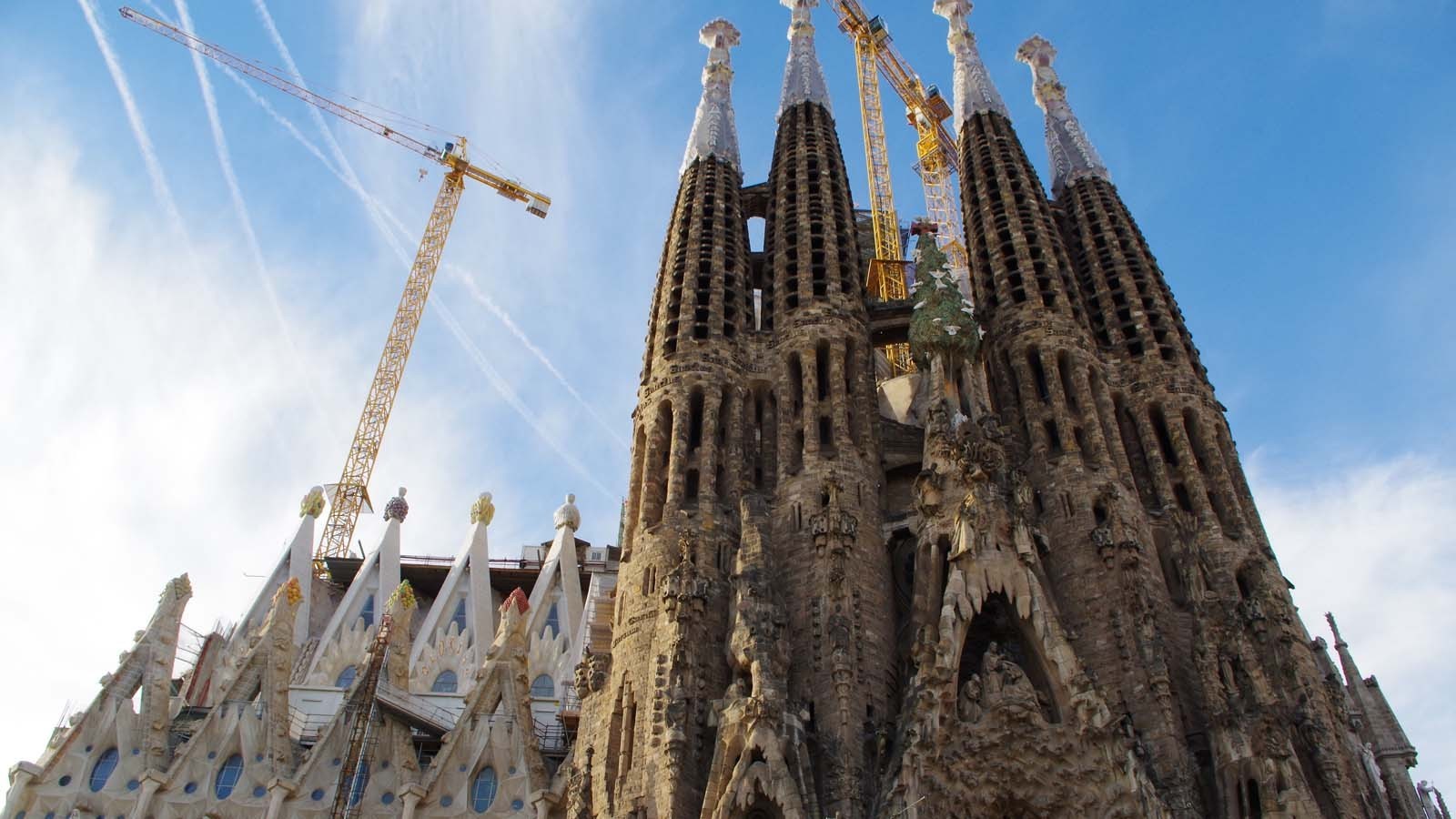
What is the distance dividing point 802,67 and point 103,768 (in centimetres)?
3087

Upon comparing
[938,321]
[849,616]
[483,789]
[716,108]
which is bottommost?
[483,789]

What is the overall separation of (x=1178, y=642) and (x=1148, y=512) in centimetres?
408

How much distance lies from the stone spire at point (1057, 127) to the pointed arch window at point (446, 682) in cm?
2559

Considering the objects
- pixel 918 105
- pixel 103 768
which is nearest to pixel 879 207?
pixel 918 105

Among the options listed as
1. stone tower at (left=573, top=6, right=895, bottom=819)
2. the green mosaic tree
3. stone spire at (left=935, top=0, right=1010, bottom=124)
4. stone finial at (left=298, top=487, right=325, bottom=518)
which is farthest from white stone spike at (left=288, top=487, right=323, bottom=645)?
stone spire at (left=935, top=0, right=1010, bottom=124)

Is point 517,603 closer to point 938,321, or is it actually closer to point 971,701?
point 938,321

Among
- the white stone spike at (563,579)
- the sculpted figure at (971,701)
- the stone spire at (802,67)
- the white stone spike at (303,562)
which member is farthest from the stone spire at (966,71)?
the white stone spike at (303,562)

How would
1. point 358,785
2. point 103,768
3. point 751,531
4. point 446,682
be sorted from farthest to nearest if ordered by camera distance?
point 446,682, point 103,768, point 358,785, point 751,531

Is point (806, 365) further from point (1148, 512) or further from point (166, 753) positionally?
point (166, 753)

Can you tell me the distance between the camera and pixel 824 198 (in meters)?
36.1

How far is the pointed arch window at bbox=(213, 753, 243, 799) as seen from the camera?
29547 millimetres

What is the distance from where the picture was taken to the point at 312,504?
4519 centimetres

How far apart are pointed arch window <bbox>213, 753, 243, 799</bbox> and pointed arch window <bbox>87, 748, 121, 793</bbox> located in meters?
2.72

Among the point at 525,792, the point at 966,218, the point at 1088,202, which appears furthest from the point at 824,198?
the point at 525,792
